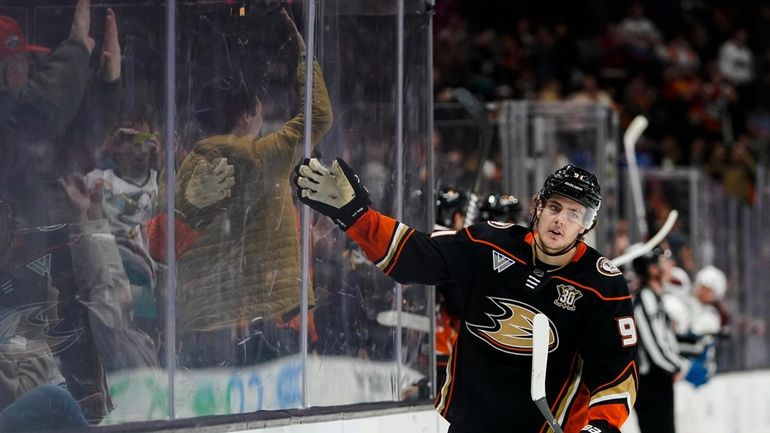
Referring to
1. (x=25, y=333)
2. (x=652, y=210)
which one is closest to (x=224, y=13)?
(x=25, y=333)

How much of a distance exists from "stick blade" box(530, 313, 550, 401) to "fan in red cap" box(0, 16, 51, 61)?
4.90 ft

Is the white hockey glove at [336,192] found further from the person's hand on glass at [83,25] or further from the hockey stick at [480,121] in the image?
the hockey stick at [480,121]

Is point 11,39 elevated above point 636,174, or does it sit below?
above

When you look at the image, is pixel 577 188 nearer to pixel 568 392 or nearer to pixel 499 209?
pixel 568 392

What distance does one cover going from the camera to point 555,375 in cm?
385

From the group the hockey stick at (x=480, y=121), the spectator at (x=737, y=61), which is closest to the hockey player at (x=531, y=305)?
the hockey stick at (x=480, y=121)

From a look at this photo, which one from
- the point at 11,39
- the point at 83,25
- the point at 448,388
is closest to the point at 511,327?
the point at 448,388

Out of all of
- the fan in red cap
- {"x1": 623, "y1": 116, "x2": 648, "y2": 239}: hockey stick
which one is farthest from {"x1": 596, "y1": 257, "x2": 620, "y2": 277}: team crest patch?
{"x1": 623, "y1": 116, "x2": 648, "y2": 239}: hockey stick

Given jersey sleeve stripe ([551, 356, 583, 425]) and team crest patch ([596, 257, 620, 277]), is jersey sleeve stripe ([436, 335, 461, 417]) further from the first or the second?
team crest patch ([596, 257, 620, 277])

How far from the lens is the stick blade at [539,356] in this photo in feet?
11.8

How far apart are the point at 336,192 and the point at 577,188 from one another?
0.69 meters

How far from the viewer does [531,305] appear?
3781 millimetres

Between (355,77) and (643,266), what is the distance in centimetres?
320

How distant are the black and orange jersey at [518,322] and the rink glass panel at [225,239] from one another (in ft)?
1.21
